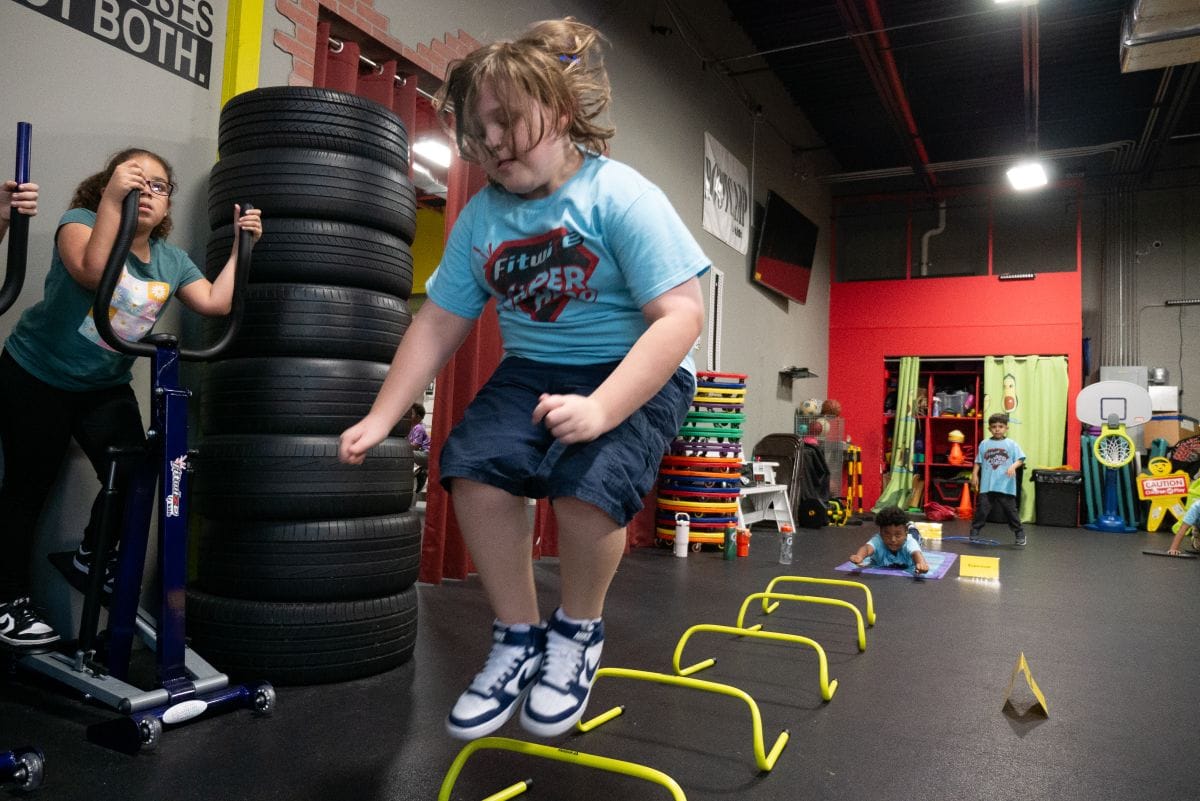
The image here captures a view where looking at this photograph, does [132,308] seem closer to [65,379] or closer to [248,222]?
[65,379]

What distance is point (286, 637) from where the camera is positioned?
2.35m

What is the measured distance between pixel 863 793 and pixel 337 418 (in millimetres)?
1735

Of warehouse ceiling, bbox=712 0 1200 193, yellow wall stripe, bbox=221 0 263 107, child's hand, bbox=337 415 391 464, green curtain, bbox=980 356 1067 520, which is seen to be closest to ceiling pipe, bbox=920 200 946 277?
warehouse ceiling, bbox=712 0 1200 193

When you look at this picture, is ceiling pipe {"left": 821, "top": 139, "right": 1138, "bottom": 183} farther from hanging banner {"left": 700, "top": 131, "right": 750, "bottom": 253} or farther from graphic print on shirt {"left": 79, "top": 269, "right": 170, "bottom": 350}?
graphic print on shirt {"left": 79, "top": 269, "right": 170, "bottom": 350}

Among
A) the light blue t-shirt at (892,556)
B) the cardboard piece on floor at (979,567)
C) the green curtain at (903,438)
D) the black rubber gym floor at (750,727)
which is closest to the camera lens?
the black rubber gym floor at (750,727)

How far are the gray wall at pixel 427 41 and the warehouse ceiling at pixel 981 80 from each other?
19.8 inches

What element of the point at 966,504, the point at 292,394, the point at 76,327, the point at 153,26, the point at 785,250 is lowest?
the point at 966,504

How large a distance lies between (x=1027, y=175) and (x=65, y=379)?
29.7 feet

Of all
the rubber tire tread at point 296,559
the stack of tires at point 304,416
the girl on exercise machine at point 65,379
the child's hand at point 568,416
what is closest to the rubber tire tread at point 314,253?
the stack of tires at point 304,416

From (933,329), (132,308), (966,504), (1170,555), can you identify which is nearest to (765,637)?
(132,308)

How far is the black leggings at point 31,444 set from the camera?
2217 mm

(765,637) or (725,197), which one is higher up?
(725,197)

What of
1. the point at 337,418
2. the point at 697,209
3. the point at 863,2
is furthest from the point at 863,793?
the point at 863,2

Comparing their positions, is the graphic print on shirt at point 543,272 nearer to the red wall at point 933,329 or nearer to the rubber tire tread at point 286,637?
the rubber tire tread at point 286,637
